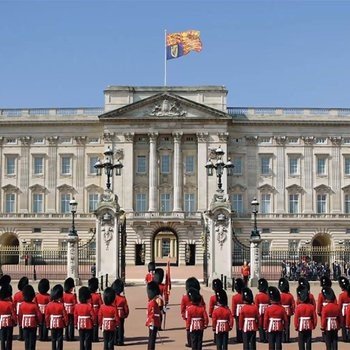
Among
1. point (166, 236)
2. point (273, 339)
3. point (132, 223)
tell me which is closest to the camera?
point (273, 339)

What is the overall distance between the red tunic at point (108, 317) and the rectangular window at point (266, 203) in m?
51.1

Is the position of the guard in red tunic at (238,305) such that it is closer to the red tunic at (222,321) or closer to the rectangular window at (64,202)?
the red tunic at (222,321)

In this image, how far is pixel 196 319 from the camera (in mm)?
15719

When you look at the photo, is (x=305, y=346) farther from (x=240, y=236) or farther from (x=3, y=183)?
(x=3, y=183)

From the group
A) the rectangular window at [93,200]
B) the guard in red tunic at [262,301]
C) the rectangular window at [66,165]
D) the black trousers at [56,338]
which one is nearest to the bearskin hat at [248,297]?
the guard in red tunic at [262,301]

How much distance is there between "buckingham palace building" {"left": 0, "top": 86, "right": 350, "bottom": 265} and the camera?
212 ft

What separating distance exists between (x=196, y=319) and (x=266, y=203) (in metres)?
51.1

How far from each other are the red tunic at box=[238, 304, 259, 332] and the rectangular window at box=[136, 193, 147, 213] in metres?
49.0

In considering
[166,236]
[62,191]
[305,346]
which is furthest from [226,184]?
[305,346]

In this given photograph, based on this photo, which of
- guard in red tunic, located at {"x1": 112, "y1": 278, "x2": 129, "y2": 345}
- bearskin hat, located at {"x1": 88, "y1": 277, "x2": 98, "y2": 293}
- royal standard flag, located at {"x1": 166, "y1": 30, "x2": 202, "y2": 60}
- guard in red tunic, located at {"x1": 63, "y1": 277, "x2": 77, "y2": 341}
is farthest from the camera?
royal standard flag, located at {"x1": 166, "y1": 30, "x2": 202, "y2": 60}

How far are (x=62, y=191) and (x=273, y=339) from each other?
172 ft

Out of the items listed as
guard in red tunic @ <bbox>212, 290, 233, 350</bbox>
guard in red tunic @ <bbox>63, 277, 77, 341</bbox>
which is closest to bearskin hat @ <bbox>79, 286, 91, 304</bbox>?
guard in red tunic @ <bbox>63, 277, 77, 341</bbox>

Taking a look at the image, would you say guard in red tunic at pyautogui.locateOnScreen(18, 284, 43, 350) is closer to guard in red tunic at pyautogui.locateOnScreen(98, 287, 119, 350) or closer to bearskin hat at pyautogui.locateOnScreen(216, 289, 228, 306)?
guard in red tunic at pyautogui.locateOnScreen(98, 287, 119, 350)

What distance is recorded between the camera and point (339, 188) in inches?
2601
